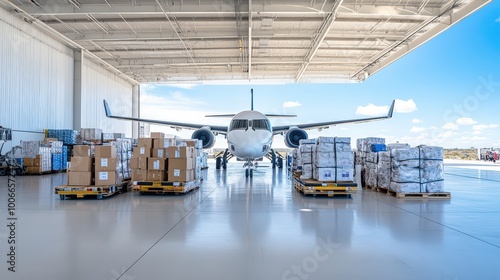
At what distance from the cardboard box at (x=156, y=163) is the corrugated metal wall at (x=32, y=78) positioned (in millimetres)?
11324

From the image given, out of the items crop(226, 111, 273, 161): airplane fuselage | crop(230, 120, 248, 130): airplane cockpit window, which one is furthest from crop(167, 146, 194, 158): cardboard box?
crop(230, 120, 248, 130): airplane cockpit window

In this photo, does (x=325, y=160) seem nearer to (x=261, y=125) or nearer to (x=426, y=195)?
(x=426, y=195)

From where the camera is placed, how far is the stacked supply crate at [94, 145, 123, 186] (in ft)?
27.2

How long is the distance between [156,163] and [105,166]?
133 centimetres

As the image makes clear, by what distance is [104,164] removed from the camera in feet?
27.5

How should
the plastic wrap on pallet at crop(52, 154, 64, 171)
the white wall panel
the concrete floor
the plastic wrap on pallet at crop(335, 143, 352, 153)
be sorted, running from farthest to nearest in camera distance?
the white wall panel, the plastic wrap on pallet at crop(52, 154, 64, 171), the plastic wrap on pallet at crop(335, 143, 352, 153), the concrete floor

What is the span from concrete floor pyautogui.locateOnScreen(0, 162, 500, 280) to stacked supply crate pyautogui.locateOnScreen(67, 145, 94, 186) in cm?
86

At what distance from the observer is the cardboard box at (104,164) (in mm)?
8344

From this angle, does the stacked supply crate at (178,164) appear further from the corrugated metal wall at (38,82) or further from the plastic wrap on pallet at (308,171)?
the corrugated metal wall at (38,82)

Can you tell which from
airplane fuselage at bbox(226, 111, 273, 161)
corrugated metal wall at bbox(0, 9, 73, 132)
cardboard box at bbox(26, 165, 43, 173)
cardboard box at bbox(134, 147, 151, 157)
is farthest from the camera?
corrugated metal wall at bbox(0, 9, 73, 132)

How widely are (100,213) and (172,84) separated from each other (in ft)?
82.3

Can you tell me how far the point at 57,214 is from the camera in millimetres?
6086

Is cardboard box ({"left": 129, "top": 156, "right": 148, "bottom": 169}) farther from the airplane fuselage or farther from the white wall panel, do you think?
the white wall panel

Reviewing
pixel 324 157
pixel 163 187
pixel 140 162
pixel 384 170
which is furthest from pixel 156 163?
pixel 384 170
